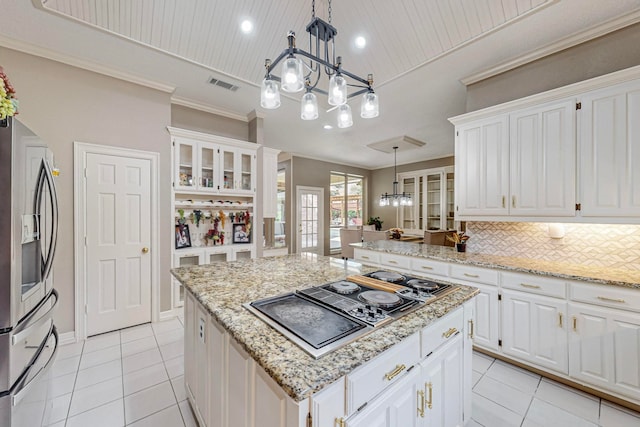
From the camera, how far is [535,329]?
7.00 feet

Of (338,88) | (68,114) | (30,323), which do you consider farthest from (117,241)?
(338,88)

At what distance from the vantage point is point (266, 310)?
46.9 inches

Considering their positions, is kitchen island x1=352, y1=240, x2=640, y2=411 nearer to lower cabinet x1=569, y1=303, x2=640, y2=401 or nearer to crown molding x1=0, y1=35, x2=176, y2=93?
lower cabinet x1=569, y1=303, x2=640, y2=401

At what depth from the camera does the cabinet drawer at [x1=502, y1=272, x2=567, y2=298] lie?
6.61 ft

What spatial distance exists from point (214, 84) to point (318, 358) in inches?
136

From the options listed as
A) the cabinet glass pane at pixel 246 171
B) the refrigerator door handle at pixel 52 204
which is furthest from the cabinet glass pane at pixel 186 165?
the refrigerator door handle at pixel 52 204

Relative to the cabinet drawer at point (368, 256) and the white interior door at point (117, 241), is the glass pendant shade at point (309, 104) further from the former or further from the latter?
the white interior door at point (117, 241)

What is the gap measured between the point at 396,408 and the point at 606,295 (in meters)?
1.92

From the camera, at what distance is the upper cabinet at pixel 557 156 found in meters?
1.97

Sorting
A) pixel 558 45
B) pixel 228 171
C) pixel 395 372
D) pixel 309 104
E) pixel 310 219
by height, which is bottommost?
pixel 395 372

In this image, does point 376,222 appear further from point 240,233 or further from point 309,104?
point 309,104

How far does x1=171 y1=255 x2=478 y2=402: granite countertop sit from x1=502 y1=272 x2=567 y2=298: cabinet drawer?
1.04 m

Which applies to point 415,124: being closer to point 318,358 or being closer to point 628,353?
point 628,353

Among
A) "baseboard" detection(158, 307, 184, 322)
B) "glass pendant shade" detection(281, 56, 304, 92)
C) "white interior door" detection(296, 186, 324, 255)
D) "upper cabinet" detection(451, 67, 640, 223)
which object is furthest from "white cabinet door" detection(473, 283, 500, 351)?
"white interior door" detection(296, 186, 324, 255)
